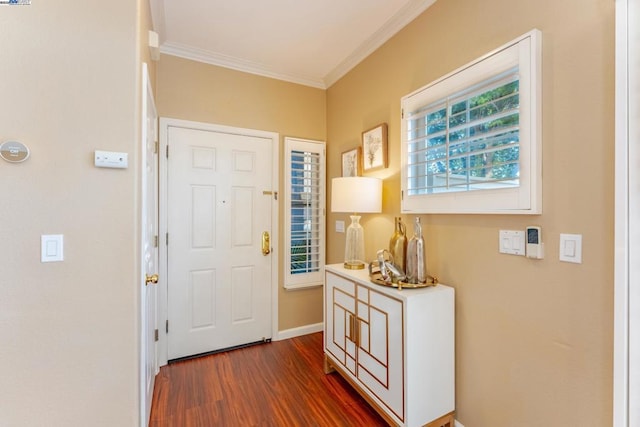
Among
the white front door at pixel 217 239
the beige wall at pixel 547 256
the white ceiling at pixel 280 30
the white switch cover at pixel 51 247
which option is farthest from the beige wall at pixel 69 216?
Answer: the beige wall at pixel 547 256

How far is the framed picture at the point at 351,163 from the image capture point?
2.68 m

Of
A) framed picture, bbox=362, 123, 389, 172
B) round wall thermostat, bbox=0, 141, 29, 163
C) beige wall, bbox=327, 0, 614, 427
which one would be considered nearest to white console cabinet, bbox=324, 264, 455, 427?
beige wall, bbox=327, 0, 614, 427

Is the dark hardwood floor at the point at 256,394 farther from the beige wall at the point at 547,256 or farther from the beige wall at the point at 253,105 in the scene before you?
the beige wall at the point at 547,256

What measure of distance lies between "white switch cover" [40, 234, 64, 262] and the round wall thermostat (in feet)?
1.05

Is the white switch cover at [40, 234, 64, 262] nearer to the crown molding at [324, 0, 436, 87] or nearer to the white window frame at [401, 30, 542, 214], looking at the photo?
the white window frame at [401, 30, 542, 214]

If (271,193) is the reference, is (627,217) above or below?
below

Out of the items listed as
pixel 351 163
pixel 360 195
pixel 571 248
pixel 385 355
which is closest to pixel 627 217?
pixel 571 248

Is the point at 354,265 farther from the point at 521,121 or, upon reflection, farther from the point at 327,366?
the point at 521,121

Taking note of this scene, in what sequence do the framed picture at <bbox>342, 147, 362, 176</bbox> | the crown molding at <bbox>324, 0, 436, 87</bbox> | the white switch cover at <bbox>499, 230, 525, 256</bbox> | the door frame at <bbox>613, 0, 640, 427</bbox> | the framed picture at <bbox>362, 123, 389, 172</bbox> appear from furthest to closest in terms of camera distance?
the framed picture at <bbox>342, 147, 362, 176</bbox>, the framed picture at <bbox>362, 123, 389, 172</bbox>, the crown molding at <bbox>324, 0, 436, 87</bbox>, the white switch cover at <bbox>499, 230, 525, 256</bbox>, the door frame at <bbox>613, 0, 640, 427</bbox>

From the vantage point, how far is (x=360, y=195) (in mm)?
2205

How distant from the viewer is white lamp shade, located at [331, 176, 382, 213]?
2.21m

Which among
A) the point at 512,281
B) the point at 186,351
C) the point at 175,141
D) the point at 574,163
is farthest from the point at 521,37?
the point at 186,351

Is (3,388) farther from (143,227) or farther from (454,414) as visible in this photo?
(454,414)

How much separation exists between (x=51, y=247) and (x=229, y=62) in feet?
7.15
